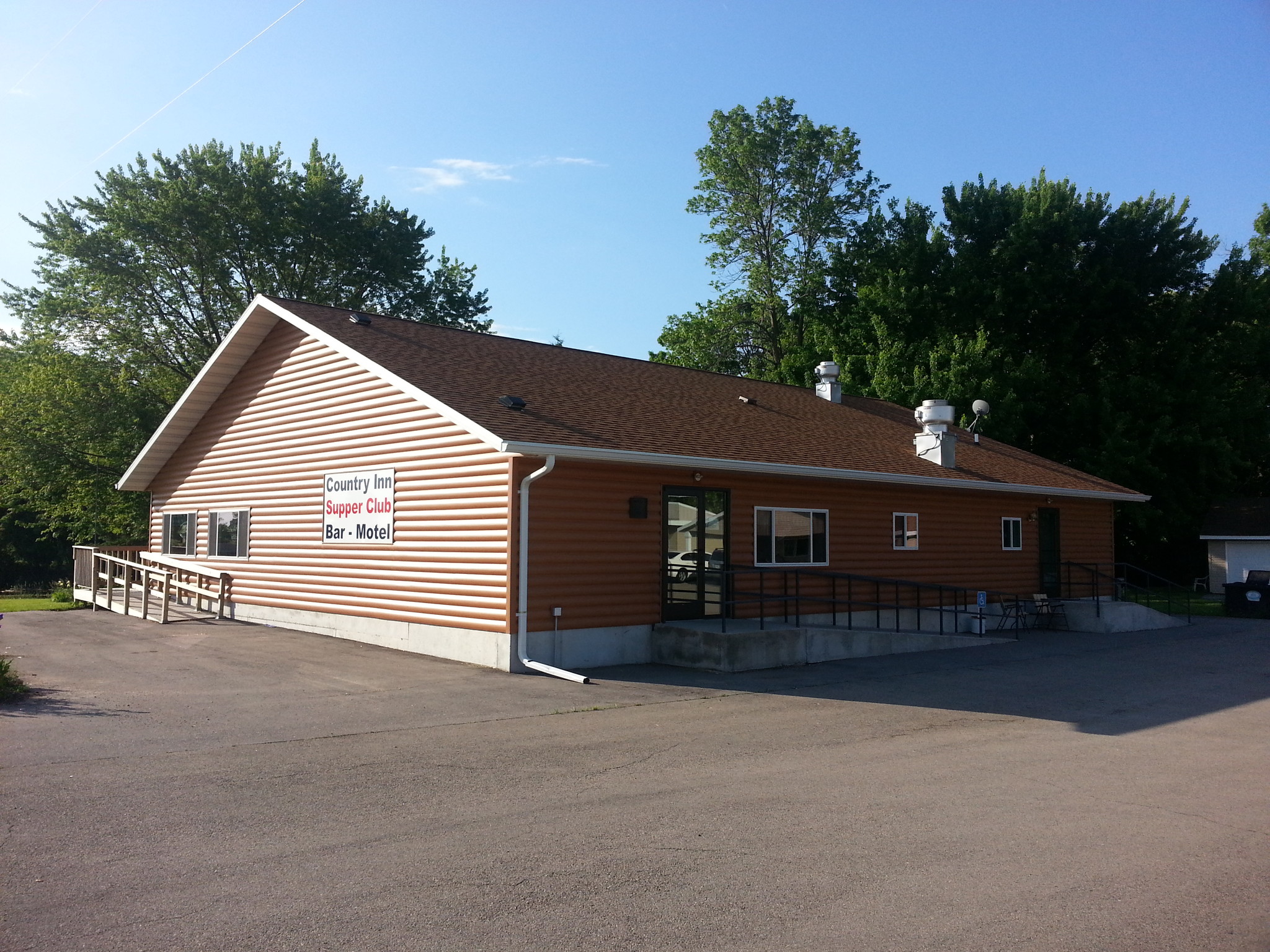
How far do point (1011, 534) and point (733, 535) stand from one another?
31.9 feet

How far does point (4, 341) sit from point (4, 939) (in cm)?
3912

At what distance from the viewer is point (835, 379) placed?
25.4m

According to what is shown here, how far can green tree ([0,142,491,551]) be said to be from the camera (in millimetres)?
32156

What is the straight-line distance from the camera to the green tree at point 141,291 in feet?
105

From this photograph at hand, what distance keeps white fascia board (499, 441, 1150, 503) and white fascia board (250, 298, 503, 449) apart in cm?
55

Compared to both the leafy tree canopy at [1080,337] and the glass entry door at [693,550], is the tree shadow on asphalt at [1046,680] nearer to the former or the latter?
the glass entry door at [693,550]

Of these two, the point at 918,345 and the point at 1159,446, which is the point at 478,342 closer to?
the point at 918,345

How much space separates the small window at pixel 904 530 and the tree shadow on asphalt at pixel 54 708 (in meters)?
13.5

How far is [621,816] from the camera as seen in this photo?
6645mm

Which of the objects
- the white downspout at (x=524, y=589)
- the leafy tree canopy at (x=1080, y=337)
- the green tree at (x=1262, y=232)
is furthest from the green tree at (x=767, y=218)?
the white downspout at (x=524, y=589)

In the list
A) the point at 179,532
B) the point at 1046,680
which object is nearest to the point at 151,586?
the point at 179,532

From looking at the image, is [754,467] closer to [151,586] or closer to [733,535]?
[733,535]

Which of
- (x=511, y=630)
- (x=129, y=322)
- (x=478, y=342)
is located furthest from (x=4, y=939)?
(x=129, y=322)

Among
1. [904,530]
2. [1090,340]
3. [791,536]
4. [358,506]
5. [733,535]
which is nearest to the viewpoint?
[733,535]
